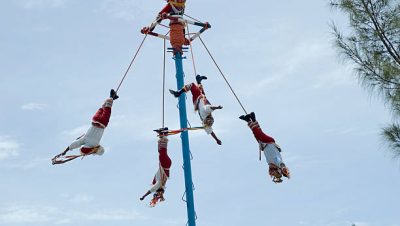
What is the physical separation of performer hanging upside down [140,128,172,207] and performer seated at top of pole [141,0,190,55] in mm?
1317

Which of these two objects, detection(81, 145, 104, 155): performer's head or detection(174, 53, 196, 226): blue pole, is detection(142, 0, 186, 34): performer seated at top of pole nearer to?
detection(174, 53, 196, 226): blue pole

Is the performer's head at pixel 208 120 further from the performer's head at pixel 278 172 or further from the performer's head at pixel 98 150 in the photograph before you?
the performer's head at pixel 98 150

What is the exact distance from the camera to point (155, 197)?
9.47 metres

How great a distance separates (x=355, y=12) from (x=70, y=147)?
7049 millimetres

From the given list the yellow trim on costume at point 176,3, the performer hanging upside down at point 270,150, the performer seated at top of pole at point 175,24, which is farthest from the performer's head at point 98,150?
the yellow trim on costume at point 176,3

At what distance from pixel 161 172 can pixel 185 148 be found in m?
0.68

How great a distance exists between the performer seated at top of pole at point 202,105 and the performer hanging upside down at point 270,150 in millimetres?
538

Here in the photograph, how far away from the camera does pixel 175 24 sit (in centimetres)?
966

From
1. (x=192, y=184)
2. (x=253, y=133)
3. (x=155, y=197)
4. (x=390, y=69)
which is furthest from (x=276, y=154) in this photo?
(x=390, y=69)

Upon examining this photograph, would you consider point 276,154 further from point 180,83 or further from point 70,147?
point 70,147

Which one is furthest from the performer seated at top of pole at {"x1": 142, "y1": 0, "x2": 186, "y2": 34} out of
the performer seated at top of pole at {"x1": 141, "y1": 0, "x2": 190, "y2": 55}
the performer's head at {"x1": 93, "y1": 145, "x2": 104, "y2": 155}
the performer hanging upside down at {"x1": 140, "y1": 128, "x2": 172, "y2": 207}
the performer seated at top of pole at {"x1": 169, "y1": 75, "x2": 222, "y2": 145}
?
the performer's head at {"x1": 93, "y1": 145, "x2": 104, "y2": 155}

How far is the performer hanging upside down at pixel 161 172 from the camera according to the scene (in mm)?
9422

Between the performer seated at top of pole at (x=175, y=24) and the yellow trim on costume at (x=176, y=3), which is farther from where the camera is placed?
the yellow trim on costume at (x=176, y=3)

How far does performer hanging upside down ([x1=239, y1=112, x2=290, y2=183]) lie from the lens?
898cm
